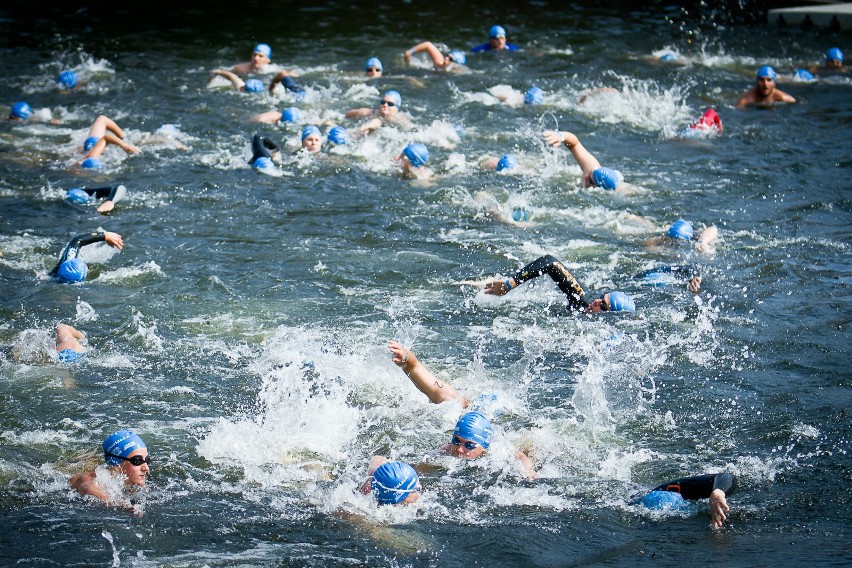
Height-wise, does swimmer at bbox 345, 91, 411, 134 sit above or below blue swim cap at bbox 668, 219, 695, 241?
below

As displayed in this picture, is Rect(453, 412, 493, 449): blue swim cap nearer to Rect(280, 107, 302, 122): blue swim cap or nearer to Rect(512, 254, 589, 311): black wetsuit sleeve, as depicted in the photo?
Rect(512, 254, 589, 311): black wetsuit sleeve

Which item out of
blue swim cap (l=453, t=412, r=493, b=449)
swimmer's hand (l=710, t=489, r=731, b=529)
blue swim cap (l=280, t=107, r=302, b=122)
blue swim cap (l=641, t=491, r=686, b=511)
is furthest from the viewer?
blue swim cap (l=280, t=107, r=302, b=122)

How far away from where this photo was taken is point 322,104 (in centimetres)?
1783

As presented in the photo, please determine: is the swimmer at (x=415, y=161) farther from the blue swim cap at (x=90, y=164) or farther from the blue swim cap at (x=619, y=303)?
the blue swim cap at (x=619, y=303)

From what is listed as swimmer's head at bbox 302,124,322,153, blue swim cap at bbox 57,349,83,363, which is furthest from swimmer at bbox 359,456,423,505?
swimmer's head at bbox 302,124,322,153

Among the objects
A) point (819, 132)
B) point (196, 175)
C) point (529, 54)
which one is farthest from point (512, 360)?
point (529, 54)

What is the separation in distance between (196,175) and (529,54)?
901 cm

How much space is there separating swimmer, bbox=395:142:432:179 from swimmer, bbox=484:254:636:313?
421 centimetres

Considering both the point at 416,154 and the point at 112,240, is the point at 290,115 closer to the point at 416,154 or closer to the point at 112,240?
the point at 416,154

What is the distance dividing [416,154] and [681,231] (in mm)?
3946

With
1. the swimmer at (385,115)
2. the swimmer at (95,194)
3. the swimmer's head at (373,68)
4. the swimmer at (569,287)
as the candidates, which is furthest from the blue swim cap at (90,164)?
the swimmer at (569,287)

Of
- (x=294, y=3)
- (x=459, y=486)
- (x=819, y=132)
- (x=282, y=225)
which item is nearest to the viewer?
(x=459, y=486)

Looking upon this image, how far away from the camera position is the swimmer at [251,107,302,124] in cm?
1664

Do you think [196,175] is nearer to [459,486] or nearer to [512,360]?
[512,360]
